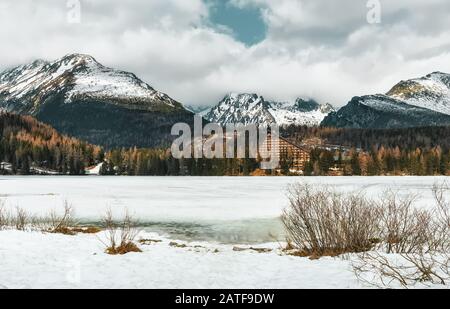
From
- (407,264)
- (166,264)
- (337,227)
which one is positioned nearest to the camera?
(407,264)

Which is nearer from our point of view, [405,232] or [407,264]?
[407,264]

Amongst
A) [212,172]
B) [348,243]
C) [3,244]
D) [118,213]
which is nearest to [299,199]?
[348,243]

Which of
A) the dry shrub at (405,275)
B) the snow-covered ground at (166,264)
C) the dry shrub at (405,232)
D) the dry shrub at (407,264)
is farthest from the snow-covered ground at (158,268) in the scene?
the dry shrub at (405,232)

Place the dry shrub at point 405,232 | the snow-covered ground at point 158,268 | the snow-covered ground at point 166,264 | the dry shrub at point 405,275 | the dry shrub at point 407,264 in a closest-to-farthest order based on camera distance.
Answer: the dry shrub at point 405,275
the dry shrub at point 407,264
the snow-covered ground at point 158,268
the snow-covered ground at point 166,264
the dry shrub at point 405,232

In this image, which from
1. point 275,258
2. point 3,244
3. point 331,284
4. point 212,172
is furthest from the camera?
point 212,172

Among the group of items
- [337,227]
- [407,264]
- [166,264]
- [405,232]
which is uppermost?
[337,227]

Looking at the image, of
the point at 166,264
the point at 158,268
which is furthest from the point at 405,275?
the point at 166,264

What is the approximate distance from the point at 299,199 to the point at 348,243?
9.87 feet

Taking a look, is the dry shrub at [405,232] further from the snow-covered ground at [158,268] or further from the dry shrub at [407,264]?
the snow-covered ground at [158,268]

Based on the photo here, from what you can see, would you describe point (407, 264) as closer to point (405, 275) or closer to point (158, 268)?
point (405, 275)

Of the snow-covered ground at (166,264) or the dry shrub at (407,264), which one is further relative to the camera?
the snow-covered ground at (166,264)

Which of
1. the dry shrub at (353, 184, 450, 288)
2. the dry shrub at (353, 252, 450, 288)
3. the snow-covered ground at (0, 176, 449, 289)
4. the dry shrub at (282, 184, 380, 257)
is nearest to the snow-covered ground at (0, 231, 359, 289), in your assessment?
A: the snow-covered ground at (0, 176, 449, 289)

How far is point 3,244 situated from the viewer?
20.6 m
